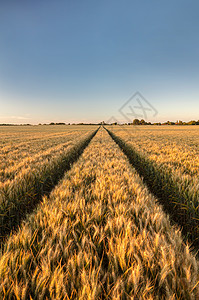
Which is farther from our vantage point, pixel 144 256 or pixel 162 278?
pixel 144 256

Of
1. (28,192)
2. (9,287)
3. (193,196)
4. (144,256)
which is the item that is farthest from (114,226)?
Answer: (28,192)

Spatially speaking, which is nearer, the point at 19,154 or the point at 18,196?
the point at 18,196

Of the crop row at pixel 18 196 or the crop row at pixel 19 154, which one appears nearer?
the crop row at pixel 18 196

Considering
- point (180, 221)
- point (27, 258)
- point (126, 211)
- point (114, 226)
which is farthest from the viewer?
point (180, 221)

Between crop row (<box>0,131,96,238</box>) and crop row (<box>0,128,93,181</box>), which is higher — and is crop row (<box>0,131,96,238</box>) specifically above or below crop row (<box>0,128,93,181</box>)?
below

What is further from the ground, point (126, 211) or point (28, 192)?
point (126, 211)

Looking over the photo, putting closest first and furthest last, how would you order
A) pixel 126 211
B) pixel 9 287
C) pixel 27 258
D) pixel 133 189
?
pixel 9 287 → pixel 27 258 → pixel 126 211 → pixel 133 189

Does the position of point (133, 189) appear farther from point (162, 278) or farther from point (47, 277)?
point (47, 277)

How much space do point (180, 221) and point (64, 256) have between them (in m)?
3.18

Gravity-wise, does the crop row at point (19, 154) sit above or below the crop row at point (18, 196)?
above

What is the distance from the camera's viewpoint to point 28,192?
3557mm

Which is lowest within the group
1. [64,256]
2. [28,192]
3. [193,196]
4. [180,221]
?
[180,221]

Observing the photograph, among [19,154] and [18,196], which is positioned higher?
[19,154]

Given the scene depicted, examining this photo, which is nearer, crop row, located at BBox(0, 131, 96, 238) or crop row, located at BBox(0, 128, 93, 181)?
crop row, located at BBox(0, 131, 96, 238)
